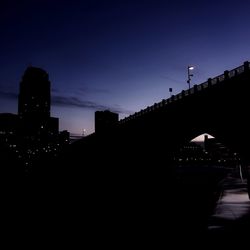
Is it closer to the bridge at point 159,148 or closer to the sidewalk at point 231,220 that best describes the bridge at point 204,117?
the bridge at point 159,148

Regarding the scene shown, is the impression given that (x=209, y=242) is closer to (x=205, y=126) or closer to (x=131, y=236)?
(x=131, y=236)

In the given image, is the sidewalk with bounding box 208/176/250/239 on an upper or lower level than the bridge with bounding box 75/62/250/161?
lower

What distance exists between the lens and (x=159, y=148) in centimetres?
3850

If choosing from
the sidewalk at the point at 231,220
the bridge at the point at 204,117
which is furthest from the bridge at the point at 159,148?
the sidewalk at the point at 231,220

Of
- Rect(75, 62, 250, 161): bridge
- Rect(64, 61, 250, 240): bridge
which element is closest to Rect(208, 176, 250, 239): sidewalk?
Rect(64, 61, 250, 240): bridge

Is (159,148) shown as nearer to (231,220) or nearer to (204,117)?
(204,117)

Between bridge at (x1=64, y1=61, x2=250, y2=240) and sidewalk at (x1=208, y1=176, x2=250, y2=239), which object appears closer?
sidewalk at (x1=208, y1=176, x2=250, y2=239)

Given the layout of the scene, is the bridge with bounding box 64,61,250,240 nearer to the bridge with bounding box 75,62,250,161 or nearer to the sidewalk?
the bridge with bounding box 75,62,250,161

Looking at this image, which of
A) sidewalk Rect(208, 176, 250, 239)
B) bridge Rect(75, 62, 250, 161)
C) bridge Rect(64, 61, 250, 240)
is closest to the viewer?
sidewalk Rect(208, 176, 250, 239)

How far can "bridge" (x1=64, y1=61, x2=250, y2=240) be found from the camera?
70.5ft

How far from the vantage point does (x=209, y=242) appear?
1527 centimetres

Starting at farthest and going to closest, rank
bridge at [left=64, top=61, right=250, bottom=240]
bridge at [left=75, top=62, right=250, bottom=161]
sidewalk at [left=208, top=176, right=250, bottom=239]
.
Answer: bridge at [left=64, top=61, right=250, bottom=240], bridge at [left=75, top=62, right=250, bottom=161], sidewalk at [left=208, top=176, right=250, bottom=239]

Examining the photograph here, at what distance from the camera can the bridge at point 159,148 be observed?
21.5 meters

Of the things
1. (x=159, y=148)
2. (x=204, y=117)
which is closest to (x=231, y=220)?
(x=204, y=117)
